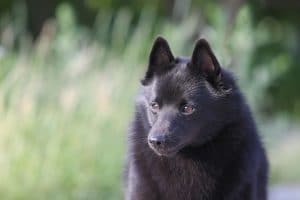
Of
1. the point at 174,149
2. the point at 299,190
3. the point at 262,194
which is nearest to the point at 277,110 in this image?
the point at 299,190

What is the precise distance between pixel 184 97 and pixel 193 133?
8.7 inches

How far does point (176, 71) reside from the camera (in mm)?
4812

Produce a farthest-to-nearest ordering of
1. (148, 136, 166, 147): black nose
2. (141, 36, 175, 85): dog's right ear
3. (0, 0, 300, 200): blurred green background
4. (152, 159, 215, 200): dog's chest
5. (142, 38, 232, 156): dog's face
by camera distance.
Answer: (0, 0, 300, 200): blurred green background
(152, 159, 215, 200): dog's chest
(141, 36, 175, 85): dog's right ear
(142, 38, 232, 156): dog's face
(148, 136, 166, 147): black nose

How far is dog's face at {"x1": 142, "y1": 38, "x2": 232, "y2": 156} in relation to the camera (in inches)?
183

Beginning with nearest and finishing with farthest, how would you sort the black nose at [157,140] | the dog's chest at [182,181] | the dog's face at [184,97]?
the black nose at [157,140] < the dog's face at [184,97] < the dog's chest at [182,181]

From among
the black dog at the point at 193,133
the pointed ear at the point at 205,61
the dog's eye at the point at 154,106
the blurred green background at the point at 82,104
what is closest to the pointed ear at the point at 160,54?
the black dog at the point at 193,133

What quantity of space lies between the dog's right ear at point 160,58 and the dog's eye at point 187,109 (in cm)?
29

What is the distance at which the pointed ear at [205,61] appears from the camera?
15.5ft

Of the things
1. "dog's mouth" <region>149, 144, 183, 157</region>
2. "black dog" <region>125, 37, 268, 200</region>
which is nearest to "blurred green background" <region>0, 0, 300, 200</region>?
"black dog" <region>125, 37, 268, 200</region>

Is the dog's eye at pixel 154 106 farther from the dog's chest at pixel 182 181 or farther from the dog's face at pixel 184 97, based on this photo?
the dog's chest at pixel 182 181

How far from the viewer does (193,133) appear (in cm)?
473

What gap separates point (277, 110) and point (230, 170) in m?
10.9

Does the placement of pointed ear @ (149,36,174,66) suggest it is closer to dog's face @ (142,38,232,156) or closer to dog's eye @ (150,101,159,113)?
dog's face @ (142,38,232,156)

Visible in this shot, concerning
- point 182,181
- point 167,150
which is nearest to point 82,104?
point 182,181
